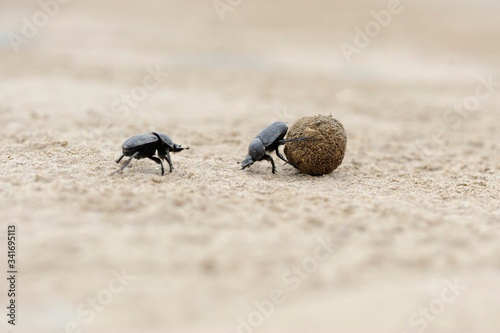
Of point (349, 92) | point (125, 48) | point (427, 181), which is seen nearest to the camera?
point (427, 181)

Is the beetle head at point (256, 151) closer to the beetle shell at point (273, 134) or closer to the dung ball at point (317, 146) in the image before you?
the beetle shell at point (273, 134)

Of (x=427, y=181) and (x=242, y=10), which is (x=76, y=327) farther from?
(x=242, y=10)

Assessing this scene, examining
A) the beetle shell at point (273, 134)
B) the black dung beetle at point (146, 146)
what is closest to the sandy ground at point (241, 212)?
the black dung beetle at point (146, 146)

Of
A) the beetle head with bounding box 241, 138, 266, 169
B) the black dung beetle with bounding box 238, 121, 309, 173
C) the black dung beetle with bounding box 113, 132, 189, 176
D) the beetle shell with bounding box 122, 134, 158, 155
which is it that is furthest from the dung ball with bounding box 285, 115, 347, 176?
the beetle shell with bounding box 122, 134, 158, 155

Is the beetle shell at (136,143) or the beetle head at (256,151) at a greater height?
the beetle shell at (136,143)

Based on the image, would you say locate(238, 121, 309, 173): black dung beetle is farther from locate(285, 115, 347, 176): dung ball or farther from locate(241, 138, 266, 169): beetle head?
locate(285, 115, 347, 176): dung ball

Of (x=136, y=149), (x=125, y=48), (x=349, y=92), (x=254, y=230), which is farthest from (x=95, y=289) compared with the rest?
(x=125, y=48)

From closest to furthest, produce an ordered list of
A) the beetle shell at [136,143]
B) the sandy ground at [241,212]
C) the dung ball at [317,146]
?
the sandy ground at [241,212]
the beetle shell at [136,143]
the dung ball at [317,146]

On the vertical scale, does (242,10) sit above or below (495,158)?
above
